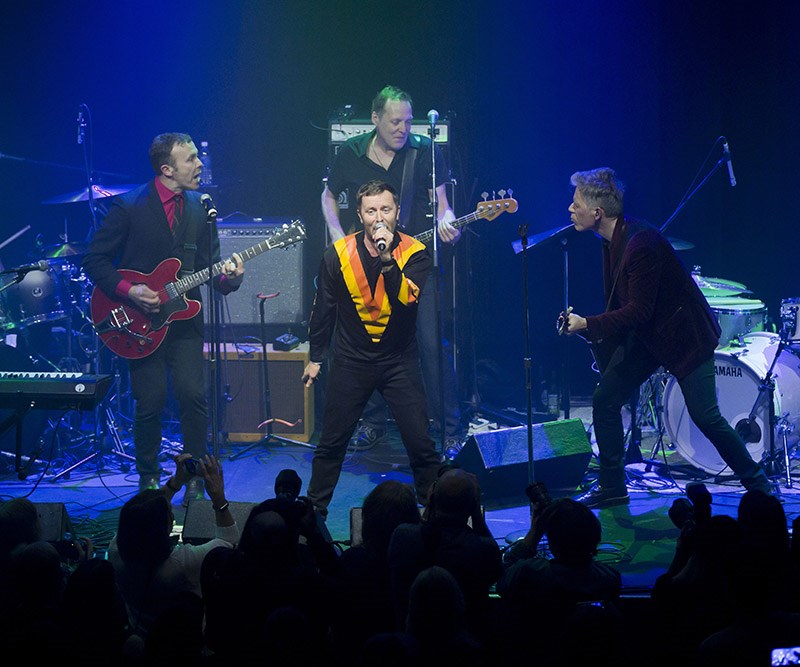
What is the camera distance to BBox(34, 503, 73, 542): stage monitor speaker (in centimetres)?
535

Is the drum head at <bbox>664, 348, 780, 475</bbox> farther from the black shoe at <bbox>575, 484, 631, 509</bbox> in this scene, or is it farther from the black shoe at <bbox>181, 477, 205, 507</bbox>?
the black shoe at <bbox>181, 477, 205, 507</bbox>

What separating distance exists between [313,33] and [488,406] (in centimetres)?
434

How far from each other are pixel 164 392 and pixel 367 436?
236 cm

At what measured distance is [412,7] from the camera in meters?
10.3

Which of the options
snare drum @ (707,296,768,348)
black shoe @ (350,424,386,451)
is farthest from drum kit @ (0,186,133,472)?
snare drum @ (707,296,768,348)

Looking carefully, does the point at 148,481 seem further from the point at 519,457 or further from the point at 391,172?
the point at 391,172

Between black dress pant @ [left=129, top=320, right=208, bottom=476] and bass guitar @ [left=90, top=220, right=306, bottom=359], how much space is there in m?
0.07

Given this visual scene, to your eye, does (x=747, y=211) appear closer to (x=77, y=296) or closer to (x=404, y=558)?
(x=77, y=296)

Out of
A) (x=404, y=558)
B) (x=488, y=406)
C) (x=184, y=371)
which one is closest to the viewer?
(x=404, y=558)

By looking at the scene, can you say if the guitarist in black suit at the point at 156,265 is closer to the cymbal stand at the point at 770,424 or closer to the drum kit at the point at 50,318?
the drum kit at the point at 50,318

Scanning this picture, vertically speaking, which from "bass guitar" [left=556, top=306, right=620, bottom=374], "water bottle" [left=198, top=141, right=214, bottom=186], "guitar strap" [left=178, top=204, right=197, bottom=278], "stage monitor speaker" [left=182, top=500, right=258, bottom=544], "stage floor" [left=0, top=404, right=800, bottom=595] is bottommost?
"stage floor" [left=0, top=404, right=800, bottom=595]

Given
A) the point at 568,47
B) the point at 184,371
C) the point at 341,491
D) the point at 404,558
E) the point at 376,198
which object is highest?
the point at 568,47

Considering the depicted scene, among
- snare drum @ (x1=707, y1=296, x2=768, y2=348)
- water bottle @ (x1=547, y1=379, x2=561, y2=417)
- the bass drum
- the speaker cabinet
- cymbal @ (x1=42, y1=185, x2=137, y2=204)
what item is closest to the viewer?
the bass drum

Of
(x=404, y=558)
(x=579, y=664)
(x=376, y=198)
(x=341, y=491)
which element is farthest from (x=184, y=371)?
(x=579, y=664)
